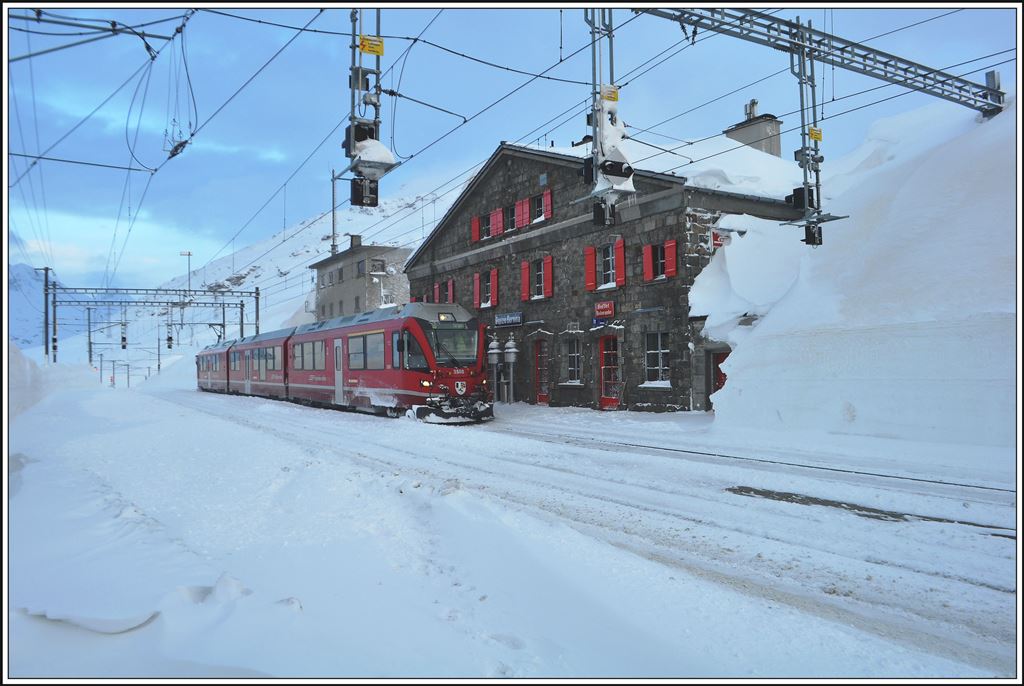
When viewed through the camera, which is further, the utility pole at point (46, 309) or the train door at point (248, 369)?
the utility pole at point (46, 309)

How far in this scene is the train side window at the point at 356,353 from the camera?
19906 millimetres

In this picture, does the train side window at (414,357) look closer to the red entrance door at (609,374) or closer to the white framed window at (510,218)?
the red entrance door at (609,374)

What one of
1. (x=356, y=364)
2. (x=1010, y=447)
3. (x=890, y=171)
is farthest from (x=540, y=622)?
(x=890, y=171)

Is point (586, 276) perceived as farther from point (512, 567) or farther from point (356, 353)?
point (512, 567)

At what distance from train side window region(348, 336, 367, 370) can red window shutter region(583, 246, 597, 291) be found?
26.4 ft

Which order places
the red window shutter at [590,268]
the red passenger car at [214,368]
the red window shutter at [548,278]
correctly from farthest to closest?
the red passenger car at [214,368], the red window shutter at [548,278], the red window shutter at [590,268]

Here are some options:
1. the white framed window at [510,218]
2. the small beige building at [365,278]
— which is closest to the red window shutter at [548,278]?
the white framed window at [510,218]

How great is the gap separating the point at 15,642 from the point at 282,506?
3.77 metres

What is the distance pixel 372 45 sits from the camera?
11.3 metres

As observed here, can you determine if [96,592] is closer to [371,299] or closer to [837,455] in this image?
[837,455]

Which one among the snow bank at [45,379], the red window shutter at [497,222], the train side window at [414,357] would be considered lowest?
the snow bank at [45,379]

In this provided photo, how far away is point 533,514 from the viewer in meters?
6.93

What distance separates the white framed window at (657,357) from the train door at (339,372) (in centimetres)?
964

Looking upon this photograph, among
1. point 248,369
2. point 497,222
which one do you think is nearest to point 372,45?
point 497,222
